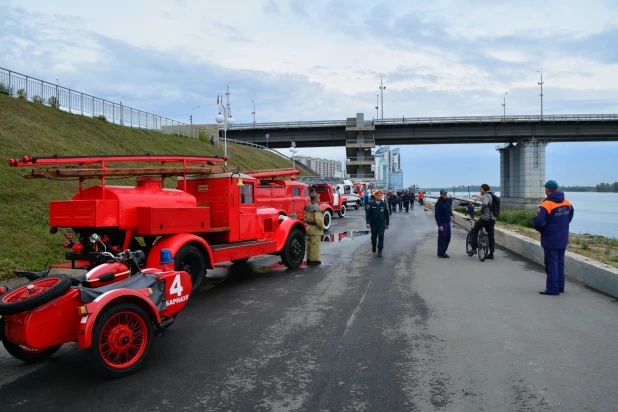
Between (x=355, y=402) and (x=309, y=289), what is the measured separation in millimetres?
5064

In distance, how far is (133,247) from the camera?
28.6ft

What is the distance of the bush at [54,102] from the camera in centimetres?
2806

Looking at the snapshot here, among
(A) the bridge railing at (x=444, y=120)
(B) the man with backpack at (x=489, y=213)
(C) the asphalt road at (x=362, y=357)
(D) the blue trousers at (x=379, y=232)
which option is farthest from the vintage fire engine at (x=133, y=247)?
(A) the bridge railing at (x=444, y=120)

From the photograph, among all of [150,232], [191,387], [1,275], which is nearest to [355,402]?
[191,387]

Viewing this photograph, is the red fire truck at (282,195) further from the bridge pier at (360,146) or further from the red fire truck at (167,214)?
the bridge pier at (360,146)

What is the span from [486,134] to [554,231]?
210 feet

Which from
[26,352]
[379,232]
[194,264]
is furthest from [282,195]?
[26,352]

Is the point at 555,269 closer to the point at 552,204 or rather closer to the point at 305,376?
the point at 552,204

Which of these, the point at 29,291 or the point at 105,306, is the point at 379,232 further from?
the point at 29,291

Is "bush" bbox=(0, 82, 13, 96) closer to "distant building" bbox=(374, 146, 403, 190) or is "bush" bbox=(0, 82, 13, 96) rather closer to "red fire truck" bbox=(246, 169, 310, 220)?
"red fire truck" bbox=(246, 169, 310, 220)

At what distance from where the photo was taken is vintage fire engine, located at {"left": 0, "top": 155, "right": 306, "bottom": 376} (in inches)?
184

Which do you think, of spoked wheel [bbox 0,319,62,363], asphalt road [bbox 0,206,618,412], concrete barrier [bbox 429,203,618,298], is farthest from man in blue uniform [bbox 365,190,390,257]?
spoked wheel [bbox 0,319,62,363]

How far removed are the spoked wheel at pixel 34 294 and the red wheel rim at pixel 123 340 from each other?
1.81 ft

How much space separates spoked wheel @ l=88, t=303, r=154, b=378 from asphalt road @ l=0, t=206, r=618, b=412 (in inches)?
6.2
